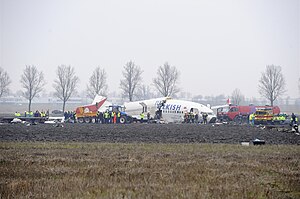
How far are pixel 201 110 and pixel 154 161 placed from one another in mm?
48622

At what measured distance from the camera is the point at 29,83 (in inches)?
3777

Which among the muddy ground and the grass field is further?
A: the muddy ground

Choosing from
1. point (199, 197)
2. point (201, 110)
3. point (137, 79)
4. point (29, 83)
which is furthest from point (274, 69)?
point (199, 197)

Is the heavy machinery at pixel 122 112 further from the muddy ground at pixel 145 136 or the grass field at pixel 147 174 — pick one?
the grass field at pixel 147 174

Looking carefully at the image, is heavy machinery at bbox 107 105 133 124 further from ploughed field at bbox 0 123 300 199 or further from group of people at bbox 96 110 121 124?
Result: ploughed field at bbox 0 123 300 199

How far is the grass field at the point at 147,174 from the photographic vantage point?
9.90 metres

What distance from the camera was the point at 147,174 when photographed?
12.5 meters

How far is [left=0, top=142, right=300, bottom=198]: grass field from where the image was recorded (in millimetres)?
9898

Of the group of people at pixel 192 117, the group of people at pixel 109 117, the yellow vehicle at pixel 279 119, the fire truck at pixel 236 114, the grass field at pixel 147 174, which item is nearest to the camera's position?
the grass field at pixel 147 174

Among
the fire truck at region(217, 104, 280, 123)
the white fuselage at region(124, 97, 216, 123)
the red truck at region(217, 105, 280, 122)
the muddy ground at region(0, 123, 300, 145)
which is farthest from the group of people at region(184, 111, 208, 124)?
the muddy ground at region(0, 123, 300, 145)

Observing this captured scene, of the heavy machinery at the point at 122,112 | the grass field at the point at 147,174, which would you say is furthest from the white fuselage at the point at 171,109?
the grass field at the point at 147,174

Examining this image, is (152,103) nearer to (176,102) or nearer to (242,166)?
(176,102)

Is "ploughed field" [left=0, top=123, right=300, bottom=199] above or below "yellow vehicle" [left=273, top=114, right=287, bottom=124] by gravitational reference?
below

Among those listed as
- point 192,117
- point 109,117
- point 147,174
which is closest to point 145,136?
point 147,174
